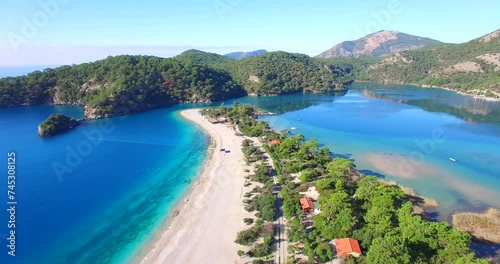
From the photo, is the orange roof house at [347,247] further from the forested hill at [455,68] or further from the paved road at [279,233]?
the forested hill at [455,68]

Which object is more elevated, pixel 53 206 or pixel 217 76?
pixel 217 76

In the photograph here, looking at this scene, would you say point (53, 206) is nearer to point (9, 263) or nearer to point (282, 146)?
point (9, 263)

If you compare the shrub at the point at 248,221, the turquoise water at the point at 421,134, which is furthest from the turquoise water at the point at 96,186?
the turquoise water at the point at 421,134

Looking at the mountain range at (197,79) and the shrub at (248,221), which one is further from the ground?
the mountain range at (197,79)

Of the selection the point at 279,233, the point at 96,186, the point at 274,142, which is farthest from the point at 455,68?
the point at 96,186

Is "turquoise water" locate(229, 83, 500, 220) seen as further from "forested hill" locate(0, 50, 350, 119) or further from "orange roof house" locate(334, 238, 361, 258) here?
"forested hill" locate(0, 50, 350, 119)

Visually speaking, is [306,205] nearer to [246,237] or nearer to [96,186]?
[246,237]

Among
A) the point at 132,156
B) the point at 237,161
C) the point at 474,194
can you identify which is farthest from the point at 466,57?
the point at 132,156
